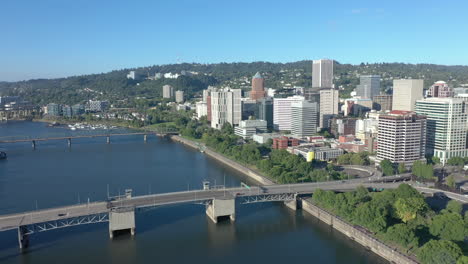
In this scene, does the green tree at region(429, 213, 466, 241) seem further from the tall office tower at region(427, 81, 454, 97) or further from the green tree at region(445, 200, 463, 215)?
the tall office tower at region(427, 81, 454, 97)

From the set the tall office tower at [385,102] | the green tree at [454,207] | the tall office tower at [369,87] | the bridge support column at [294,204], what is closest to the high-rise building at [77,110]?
the tall office tower at [369,87]

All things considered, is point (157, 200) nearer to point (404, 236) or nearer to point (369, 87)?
point (404, 236)

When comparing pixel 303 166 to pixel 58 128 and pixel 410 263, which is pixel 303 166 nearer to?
pixel 410 263

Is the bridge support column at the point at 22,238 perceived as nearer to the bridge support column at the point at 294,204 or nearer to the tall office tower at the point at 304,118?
the bridge support column at the point at 294,204

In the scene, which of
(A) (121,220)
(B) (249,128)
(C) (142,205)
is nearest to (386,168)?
(C) (142,205)

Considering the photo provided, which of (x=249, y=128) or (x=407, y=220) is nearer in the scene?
(x=407, y=220)

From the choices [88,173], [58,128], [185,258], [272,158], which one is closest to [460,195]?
[272,158]

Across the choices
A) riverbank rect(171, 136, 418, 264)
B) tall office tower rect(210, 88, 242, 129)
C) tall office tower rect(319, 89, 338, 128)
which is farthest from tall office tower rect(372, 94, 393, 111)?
riverbank rect(171, 136, 418, 264)
